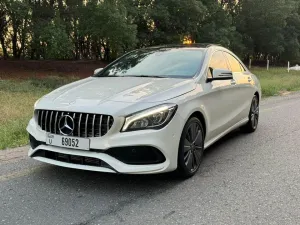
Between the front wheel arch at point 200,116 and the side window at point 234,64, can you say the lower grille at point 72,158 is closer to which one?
the front wheel arch at point 200,116

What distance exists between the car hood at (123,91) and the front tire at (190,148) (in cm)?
43

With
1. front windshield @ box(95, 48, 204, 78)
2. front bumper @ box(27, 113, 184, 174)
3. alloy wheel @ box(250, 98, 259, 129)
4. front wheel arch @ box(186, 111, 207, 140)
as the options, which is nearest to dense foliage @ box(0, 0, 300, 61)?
alloy wheel @ box(250, 98, 259, 129)

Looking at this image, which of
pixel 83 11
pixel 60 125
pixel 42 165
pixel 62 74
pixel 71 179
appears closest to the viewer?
pixel 60 125

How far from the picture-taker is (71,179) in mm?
4422

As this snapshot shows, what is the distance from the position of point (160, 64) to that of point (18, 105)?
5.66 metres

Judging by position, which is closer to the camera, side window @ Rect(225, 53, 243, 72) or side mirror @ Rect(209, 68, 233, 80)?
side mirror @ Rect(209, 68, 233, 80)

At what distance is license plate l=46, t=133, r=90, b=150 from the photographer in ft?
12.7

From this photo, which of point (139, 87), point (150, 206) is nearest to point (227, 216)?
point (150, 206)

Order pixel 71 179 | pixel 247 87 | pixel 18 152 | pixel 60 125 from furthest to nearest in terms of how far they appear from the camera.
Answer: pixel 247 87, pixel 18 152, pixel 71 179, pixel 60 125

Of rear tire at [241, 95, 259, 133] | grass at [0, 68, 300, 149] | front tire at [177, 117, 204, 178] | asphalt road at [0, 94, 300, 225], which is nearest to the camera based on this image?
asphalt road at [0, 94, 300, 225]

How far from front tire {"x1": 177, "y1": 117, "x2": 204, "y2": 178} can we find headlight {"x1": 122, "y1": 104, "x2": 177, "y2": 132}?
376 mm

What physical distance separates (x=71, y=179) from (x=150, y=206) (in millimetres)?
1171

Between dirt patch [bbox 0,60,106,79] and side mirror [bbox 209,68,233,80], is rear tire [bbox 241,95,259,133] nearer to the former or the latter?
side mirror [bbox 209,68,233,80]

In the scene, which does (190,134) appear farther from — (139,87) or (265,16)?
(265,16)
